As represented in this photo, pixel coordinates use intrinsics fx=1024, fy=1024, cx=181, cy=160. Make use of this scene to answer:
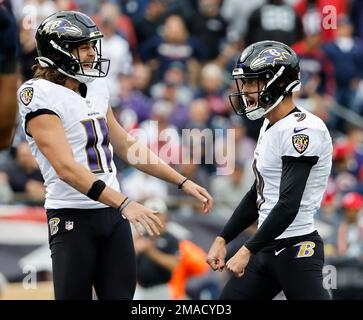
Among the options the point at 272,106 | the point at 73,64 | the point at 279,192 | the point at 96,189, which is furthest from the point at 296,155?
the point at 73,64

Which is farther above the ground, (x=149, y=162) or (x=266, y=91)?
(x=266, y=91)

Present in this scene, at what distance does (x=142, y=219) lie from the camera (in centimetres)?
525

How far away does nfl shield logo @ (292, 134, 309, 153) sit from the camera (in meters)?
5.50

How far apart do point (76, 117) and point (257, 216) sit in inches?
47.3

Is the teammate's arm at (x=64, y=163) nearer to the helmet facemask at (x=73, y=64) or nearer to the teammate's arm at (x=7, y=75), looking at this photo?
the helmet facemask at (x=73, y=64)

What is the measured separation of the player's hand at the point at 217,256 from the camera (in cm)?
571

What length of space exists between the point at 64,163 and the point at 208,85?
289 inches

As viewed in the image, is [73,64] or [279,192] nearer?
[279,192]

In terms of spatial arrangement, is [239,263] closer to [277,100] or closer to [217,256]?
[217,256]

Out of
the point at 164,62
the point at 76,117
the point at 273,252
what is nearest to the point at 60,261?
the point at 76,117

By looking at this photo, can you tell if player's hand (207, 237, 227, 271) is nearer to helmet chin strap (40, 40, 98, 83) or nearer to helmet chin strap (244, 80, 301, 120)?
helmet chin strap (244, 80, 301, 120)

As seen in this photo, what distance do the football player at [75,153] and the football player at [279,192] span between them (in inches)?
15.2

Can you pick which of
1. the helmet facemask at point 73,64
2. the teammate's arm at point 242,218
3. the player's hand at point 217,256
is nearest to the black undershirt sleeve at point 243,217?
the teammate's arm at point 242,218

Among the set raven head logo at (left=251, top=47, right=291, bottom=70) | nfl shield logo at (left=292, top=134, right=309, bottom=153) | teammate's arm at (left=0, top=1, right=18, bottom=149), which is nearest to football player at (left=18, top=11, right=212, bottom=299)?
nfl shield logo at (left=292, top=134, right=309, bottom=153)
